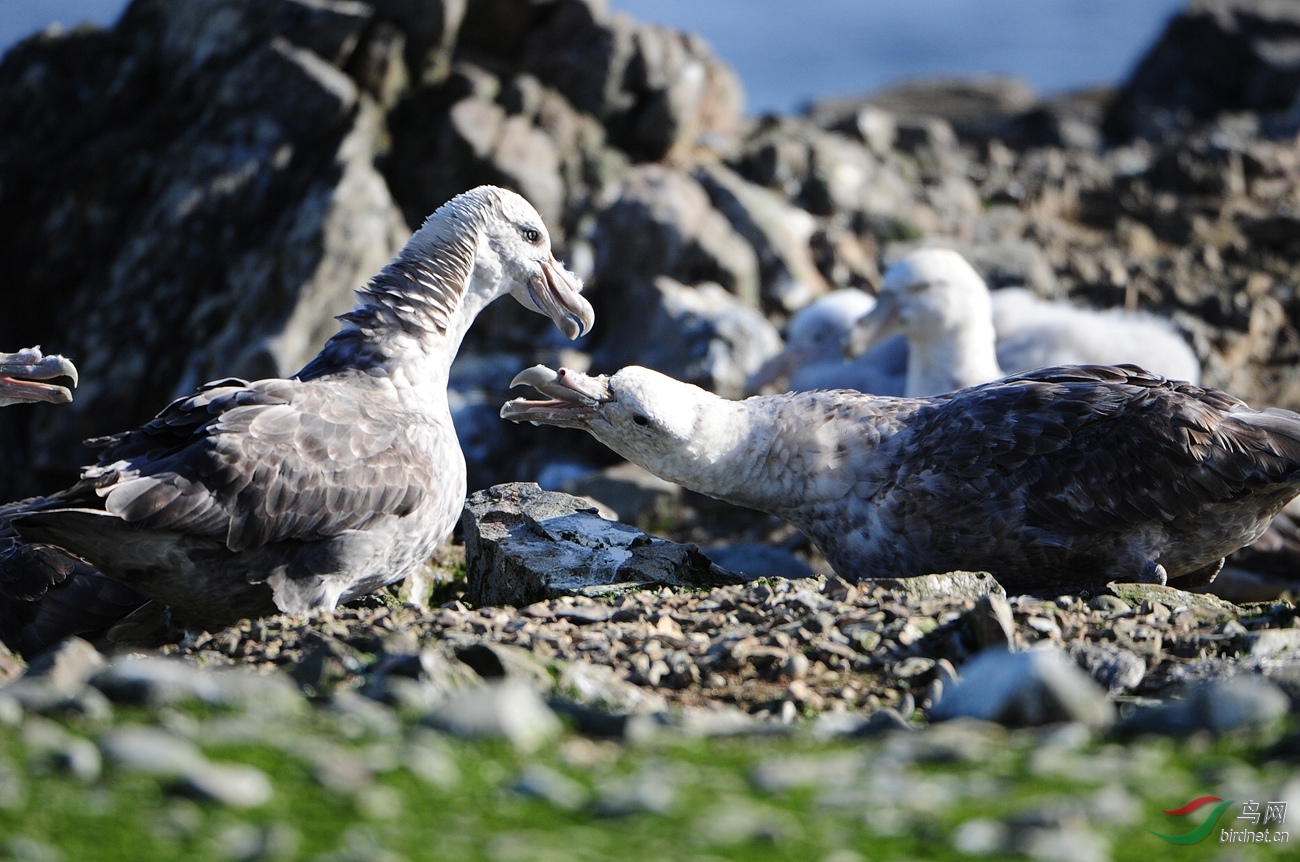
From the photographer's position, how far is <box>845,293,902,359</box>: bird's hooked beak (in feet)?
34.7

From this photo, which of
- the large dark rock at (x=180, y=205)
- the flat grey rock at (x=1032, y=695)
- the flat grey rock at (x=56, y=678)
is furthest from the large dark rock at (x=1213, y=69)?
the flat grey rock at (x=56, y=678)

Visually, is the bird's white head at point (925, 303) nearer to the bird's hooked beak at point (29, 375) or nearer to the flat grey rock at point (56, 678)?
the bird's hooked beak at point (29, 375)

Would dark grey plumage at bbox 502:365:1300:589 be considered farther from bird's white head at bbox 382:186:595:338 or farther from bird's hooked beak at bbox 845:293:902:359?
bird's hooked beak at bbox 845:293:902:359

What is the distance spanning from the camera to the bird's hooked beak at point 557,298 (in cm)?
670

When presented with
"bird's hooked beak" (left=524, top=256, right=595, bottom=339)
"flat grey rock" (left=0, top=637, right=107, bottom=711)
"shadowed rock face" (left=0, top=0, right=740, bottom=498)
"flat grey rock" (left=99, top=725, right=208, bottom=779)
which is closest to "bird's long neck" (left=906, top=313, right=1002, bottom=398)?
"bird's hooked beak" (left=524, top=256, right=595, bottom=339)

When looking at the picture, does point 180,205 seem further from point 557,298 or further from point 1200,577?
point 1200,577

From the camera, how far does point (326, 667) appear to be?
13.9 feet

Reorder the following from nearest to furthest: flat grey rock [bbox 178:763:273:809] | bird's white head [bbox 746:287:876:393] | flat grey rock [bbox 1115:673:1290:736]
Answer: flat grey rock [bbox 178:763:273:809] → flat grey rock [bbox 1115:673:1290:736] → bird's white head [bbox 746:287:876:393]

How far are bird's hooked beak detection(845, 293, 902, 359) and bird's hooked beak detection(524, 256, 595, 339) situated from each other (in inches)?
168

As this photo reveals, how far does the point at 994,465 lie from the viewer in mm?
6234

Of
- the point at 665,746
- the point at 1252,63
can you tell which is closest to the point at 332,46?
the point at 665,746

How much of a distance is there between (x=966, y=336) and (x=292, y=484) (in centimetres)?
597

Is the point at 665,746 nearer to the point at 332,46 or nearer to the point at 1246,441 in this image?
the point at 1246,441

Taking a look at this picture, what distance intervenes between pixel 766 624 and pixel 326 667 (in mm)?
1575
